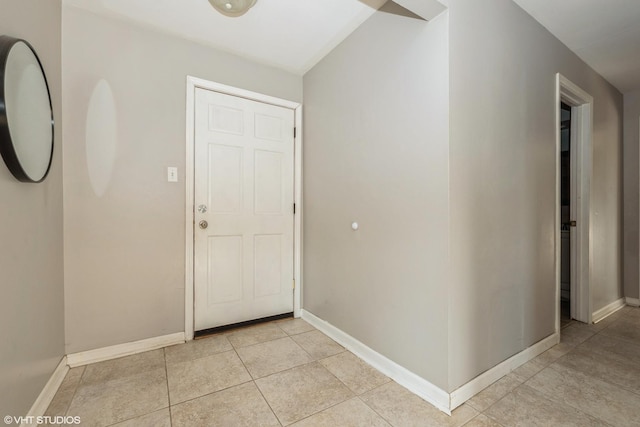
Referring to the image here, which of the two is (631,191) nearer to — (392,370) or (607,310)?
(607,310)

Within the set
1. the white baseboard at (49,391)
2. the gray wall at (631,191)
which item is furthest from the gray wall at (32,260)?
the gray wall at (631,191)

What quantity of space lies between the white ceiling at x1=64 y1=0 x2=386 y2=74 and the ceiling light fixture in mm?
73

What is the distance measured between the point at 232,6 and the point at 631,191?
14.1ft

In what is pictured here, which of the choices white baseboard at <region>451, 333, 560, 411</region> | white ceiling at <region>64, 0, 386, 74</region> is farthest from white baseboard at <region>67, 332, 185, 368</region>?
white ceiling at <region>64, 0, 386, 74</region>

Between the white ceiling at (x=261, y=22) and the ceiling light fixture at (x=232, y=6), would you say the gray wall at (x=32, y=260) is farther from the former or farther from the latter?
the ceiling light fixture at (x=232, y=6)

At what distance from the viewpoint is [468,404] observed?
1.50 m

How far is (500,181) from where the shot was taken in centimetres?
173

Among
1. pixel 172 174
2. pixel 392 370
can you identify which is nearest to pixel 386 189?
pixel 392 370

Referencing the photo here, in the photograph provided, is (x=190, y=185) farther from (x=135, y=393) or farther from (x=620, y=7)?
(x=620, y=7)

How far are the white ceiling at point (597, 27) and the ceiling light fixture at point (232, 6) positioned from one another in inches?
68.5

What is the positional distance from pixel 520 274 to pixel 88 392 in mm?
2731

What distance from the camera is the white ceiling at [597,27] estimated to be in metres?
1.84

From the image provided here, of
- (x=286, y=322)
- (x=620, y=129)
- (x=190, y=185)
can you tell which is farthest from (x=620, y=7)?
(x=286, y=322)

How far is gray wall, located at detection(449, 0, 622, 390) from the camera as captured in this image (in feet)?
4.99
